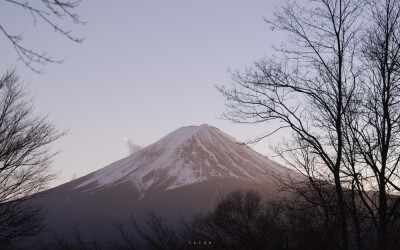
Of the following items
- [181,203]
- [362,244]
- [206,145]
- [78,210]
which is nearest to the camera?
[362,244]

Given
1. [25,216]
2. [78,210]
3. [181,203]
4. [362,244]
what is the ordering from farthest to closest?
[78,210] < [181,203] < [25,216] < [362,244]

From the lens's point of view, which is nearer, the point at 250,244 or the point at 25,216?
the point at 250,244

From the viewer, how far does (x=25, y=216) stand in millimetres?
11414

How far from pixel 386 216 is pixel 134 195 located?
114 m

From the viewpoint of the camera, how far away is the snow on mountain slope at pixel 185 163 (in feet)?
408

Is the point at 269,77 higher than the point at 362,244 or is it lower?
higher

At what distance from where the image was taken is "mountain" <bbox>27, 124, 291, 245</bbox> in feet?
363

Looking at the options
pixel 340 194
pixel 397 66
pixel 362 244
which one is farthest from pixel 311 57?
pixel 362 244

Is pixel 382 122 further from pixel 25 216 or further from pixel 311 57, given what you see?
pixel 25 216

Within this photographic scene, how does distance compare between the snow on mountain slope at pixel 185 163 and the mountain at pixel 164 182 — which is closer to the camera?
the mountain at pixel 164 182

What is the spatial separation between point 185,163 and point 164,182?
25.5 ft

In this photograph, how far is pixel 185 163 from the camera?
130000mm

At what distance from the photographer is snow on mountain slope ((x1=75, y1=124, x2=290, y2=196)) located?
12425 centimetres

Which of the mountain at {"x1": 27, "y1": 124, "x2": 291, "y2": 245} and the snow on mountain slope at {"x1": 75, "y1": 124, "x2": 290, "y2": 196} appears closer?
the mountain at {"x1": 27, "y1": 124, "x2": 291, "y2": 245}
